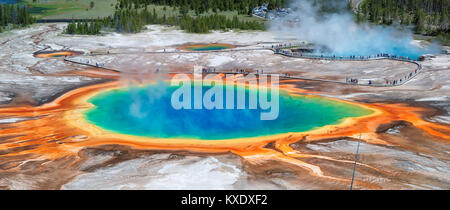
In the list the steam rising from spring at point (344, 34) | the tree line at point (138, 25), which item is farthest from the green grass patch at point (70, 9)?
the steam rising from spring at point (344, 34)

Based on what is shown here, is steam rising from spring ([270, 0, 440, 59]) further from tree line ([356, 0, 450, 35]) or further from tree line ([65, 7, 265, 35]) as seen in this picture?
tree line ([65, 7, 265, 35])

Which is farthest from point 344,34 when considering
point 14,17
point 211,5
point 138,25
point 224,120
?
point 14,17

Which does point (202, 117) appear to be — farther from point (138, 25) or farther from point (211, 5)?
point (211, 5)
